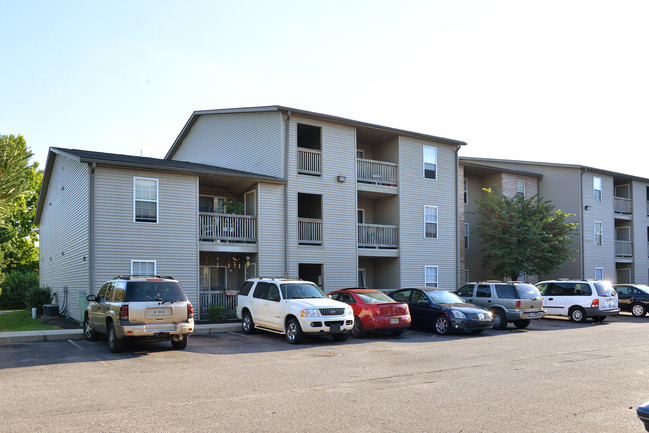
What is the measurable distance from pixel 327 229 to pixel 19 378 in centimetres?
1499

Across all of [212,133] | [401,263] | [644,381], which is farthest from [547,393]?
[212,133]

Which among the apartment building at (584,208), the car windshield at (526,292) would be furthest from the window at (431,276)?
the car windshield at (526,292)

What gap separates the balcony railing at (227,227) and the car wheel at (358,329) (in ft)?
21.1

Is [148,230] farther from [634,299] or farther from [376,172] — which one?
[634,299]

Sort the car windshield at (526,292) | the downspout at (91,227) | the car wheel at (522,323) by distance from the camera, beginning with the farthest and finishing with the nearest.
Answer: the car wheel at (522,323), the car windshield at (526,292), the downspout at (91,227)

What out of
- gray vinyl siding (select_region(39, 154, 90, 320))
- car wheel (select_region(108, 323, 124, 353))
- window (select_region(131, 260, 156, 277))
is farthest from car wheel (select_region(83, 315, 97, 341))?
window (select_region(131, 260, 156, 277))

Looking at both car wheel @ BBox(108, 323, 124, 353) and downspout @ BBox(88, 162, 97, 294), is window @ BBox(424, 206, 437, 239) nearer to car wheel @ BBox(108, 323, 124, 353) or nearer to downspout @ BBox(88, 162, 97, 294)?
downspout @ BBox(88, 162, 97, 294)

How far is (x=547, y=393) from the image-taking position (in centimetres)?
859

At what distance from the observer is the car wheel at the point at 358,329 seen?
16.7 m

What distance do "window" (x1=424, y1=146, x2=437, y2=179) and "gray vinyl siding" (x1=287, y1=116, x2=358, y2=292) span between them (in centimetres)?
431

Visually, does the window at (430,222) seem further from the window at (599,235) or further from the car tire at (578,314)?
the window at (599,235)

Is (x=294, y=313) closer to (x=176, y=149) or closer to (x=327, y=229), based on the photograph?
(x=327, y=229)

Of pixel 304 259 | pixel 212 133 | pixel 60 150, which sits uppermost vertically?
pixel 212 133

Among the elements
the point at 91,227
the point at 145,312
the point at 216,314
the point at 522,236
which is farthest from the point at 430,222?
the point at 145,312
